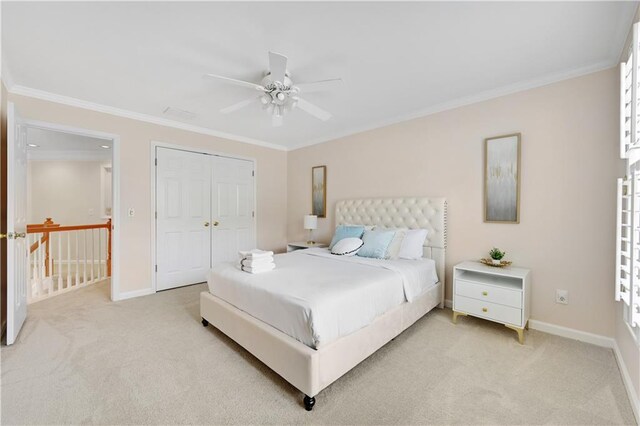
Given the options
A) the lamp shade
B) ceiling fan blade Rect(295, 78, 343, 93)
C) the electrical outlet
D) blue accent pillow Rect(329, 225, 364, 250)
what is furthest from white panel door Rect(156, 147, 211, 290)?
the electrical outlet

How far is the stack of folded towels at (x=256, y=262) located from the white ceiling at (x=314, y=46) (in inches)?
67.1

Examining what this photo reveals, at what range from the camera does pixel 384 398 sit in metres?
1.77

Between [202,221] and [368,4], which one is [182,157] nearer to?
[202,221]

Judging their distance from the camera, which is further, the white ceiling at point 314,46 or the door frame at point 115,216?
the door frame at point 115,216

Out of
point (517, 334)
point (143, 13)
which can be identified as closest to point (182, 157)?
point (143, 13)

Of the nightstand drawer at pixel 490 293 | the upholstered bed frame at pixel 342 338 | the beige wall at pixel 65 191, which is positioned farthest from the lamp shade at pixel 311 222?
the beige wall at pixel 65 191

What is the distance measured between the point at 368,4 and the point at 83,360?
3368 mm

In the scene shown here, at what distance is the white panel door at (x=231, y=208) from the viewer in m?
4.66

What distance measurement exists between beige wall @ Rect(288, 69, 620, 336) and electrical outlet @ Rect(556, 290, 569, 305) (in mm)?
35

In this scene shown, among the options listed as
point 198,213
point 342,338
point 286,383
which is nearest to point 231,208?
point 198,213

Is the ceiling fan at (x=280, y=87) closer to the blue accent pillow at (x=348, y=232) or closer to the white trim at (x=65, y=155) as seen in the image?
the blue accent pillow at (x=348, y=232)

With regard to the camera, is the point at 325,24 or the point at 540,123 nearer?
the point at 325,24

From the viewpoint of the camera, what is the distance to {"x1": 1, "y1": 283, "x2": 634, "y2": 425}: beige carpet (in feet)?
5.32

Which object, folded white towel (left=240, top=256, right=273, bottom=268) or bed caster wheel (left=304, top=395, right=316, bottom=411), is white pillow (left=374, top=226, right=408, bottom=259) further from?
bed caster wheel (left=304, top=395, right=316, bottom=411)
